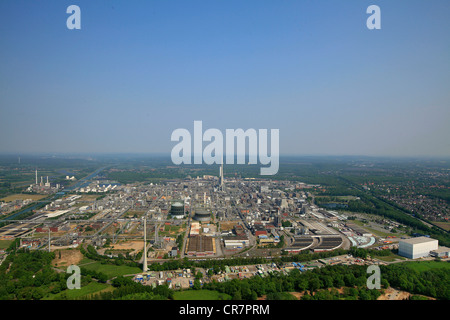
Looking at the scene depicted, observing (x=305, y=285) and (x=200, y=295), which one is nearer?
(x=200, y=295)

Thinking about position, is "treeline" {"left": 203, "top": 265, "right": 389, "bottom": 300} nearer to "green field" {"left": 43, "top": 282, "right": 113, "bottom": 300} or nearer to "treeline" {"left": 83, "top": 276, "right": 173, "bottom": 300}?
"treeline" {"left": 83, "top": 276, "right": 173, "bottom": 300}

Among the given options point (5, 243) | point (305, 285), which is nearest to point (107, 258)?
point (5, 243)

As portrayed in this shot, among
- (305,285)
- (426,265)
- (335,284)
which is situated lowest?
(426,265)

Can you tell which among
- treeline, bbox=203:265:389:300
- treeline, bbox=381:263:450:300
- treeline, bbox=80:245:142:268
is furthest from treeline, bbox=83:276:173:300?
treeline, bbox=381:263:450:300

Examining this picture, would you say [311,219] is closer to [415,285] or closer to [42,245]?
[415,285]

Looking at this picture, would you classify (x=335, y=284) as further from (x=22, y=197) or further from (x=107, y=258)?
(x=22, y=197)

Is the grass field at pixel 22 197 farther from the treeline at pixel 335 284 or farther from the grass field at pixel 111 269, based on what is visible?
the treeline at pixel 335 284
